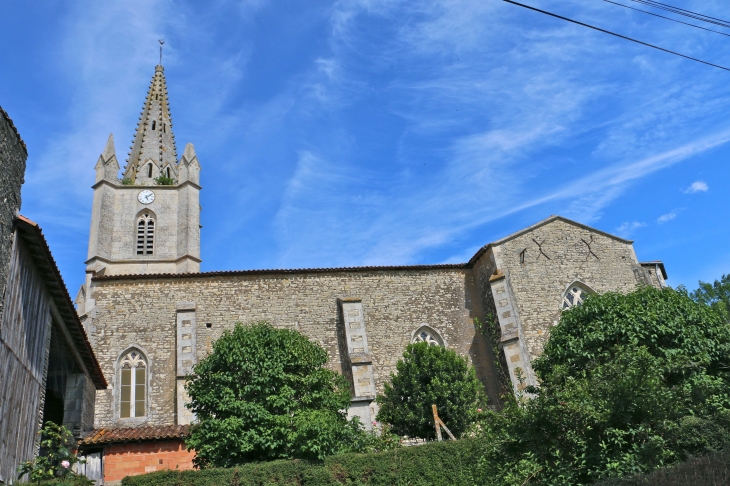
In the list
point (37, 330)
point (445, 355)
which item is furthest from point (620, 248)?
point (37, 330)

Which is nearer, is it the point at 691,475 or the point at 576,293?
the point at 691,475

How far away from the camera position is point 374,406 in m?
21.0

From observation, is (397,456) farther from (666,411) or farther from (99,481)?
(99,481)

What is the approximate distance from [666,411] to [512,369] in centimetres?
1114

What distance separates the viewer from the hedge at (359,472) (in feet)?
42.4

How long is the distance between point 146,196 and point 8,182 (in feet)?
89.7

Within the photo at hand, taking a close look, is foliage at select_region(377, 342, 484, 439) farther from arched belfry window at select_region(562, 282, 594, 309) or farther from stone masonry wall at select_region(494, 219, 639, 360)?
arched belfry window at select_region(562, 282, 594, 309)

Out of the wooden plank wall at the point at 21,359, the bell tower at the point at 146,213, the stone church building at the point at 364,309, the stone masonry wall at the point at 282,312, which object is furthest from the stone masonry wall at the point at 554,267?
the bell tower at the point at 146,213

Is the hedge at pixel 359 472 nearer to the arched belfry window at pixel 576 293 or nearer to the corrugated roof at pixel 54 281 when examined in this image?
the corrugated roof at pixel 54 281

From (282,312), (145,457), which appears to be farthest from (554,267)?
(145,457)

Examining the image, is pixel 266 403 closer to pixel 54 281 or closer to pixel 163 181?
pixel 54 281

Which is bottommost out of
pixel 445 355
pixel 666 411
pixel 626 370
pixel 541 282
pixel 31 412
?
pixel 666 411

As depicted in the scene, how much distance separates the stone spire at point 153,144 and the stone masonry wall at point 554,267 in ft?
79.3

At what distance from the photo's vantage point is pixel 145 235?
35.1 meters
